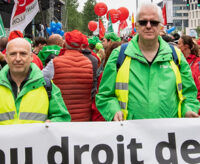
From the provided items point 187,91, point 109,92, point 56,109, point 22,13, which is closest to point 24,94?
point 56,109

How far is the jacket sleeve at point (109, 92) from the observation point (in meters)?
2.93

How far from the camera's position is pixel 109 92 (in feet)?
9.80

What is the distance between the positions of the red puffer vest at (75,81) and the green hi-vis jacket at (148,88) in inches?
54.4

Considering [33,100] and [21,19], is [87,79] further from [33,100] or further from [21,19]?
[21,19]

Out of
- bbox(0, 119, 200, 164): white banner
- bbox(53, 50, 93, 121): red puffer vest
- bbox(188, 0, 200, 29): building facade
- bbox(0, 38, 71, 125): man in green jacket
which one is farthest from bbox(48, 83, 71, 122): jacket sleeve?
bbox(188, 0, 200, 29): building facade

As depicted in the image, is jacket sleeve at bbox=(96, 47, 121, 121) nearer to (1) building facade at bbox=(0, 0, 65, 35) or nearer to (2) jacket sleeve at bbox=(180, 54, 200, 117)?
(2) jacket sleeve at bbox=(180, 54, 200, 117)

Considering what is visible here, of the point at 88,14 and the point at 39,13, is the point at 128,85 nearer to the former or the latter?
the point at 39,13

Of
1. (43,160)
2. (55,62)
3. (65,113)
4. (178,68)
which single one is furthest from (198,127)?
(55,62)

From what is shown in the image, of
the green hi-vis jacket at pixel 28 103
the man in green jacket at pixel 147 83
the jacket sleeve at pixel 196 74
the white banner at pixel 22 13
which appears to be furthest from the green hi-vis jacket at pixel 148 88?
the white banner at pixel 22 13

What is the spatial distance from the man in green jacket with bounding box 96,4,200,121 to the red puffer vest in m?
1.34

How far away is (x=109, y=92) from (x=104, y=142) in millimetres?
439

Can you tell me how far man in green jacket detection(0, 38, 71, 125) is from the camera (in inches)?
110

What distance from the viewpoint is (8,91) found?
2.82m

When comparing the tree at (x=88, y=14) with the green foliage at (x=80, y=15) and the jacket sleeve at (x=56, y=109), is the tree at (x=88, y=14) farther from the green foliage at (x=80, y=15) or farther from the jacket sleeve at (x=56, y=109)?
the jacket sleeve at (x=56, y=109)
